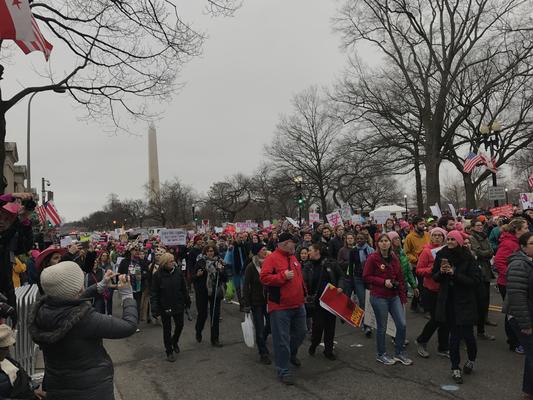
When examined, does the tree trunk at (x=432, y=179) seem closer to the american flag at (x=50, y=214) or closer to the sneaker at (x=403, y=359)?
the american flag at (x=50, y=214)

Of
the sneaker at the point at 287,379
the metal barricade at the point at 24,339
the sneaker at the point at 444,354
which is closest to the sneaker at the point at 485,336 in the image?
the sneaker at the point at 444,354

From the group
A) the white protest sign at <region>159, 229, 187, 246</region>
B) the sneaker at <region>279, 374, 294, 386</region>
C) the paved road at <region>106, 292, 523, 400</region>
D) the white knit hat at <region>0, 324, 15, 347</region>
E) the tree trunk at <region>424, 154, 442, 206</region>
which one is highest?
the tree trunk at <region>424, 154, 442, 206</region>

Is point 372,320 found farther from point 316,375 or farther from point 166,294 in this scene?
point 166,294

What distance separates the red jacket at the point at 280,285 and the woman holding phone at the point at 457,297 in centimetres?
180

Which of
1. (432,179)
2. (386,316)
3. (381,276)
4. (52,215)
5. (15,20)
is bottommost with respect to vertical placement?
(386,316)

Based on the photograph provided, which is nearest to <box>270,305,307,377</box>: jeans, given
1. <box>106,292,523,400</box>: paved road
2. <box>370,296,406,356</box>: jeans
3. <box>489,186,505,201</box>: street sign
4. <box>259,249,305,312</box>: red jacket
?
<box>259,249,305,312</box>: red jacket

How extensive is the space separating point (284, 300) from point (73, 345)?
132 inches

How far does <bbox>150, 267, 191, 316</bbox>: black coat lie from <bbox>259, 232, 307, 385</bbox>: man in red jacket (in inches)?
77.5

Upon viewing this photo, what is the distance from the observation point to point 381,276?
6.16m

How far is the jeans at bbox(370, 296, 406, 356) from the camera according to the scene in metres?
6.04

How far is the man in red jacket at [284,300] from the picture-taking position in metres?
5.68

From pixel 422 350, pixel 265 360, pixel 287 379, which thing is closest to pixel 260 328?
pixel 265 360

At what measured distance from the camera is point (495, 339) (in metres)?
6.91

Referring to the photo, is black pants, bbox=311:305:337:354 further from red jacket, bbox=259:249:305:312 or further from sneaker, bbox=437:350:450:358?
sneaker, bbox=437:350:450:358
